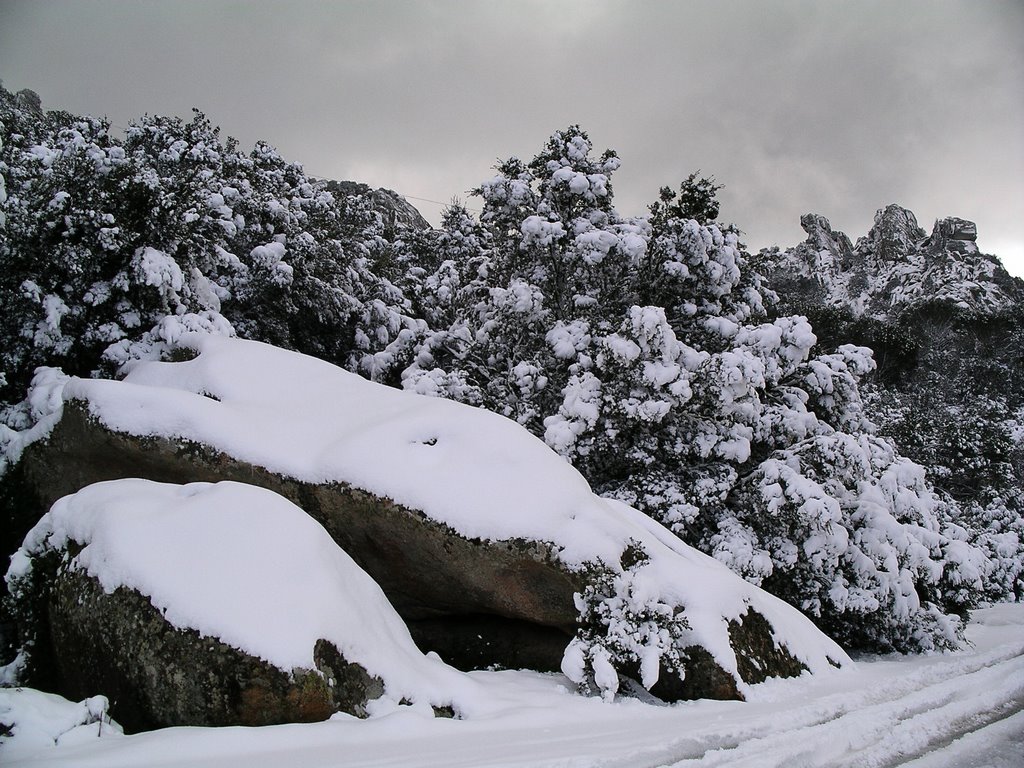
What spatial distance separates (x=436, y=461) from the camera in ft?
22.6

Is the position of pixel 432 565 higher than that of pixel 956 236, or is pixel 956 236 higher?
pixel 956 236

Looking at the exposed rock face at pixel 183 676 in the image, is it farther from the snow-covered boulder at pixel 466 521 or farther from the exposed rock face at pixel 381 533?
the snow-covered boulder at pixel 466 521

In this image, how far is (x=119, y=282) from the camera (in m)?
9.74

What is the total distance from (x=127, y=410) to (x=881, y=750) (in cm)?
764

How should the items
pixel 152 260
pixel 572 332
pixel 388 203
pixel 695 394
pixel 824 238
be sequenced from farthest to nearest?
pixel 824 238
pixel 388 203
pixel 572 332
pixel 695 394
pixel 152 260

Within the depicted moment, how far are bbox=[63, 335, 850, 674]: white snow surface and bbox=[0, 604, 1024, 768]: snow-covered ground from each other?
106 cm

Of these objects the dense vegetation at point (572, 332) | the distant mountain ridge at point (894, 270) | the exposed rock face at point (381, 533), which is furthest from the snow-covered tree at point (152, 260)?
the distant mountain ridge at point (894, 270)

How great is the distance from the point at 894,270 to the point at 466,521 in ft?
133

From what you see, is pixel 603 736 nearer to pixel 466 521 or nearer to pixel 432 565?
pixel 466 521

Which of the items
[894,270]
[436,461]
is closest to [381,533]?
[436,461]

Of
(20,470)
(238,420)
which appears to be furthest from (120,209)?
(238,420)

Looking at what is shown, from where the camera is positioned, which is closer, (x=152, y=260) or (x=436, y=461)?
(x=436, y=461)

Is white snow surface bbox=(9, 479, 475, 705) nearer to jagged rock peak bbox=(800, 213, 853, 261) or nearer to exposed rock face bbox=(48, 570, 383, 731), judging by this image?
exposed rock face bbox=(48, 570, 383, 731)

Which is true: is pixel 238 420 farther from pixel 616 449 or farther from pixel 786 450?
pixel 786 450
